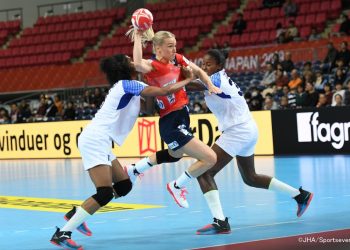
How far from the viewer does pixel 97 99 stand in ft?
82.5

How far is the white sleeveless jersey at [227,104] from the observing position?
836 cm

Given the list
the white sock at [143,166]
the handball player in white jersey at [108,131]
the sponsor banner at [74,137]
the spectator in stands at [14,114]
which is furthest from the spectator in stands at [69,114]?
the handball player in white jersey at [108,131]

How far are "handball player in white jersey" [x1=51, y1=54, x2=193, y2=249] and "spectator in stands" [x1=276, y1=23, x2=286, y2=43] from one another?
58.0 feet

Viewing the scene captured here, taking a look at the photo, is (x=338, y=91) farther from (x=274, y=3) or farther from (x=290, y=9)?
(x=274, y=3)

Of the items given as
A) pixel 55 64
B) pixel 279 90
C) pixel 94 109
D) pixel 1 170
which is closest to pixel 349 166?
pixel 279 90

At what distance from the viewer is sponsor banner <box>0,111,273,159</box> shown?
1967cm

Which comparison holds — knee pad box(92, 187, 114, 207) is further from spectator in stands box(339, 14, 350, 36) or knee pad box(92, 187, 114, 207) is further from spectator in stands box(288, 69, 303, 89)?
spectator in stands box(339, 14, 350, 36)

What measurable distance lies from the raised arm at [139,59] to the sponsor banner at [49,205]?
279 cm

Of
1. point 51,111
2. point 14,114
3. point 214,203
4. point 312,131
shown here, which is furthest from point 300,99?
point 214,203

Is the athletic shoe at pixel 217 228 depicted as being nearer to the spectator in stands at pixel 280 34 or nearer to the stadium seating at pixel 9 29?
the spectator in stands at pixel 280 34

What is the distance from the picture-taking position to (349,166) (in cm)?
1488

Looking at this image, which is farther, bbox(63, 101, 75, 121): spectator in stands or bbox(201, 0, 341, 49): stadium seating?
bbox(201, 0, 341, 49): stadium seating

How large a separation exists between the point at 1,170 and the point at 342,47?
9335 mm

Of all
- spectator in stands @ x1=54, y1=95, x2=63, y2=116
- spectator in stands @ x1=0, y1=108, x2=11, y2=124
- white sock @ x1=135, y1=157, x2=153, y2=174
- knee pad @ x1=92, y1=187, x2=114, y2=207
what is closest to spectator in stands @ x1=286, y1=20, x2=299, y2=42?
spectator in stands @ x1=54, y1=95, x2=63, y2=116
